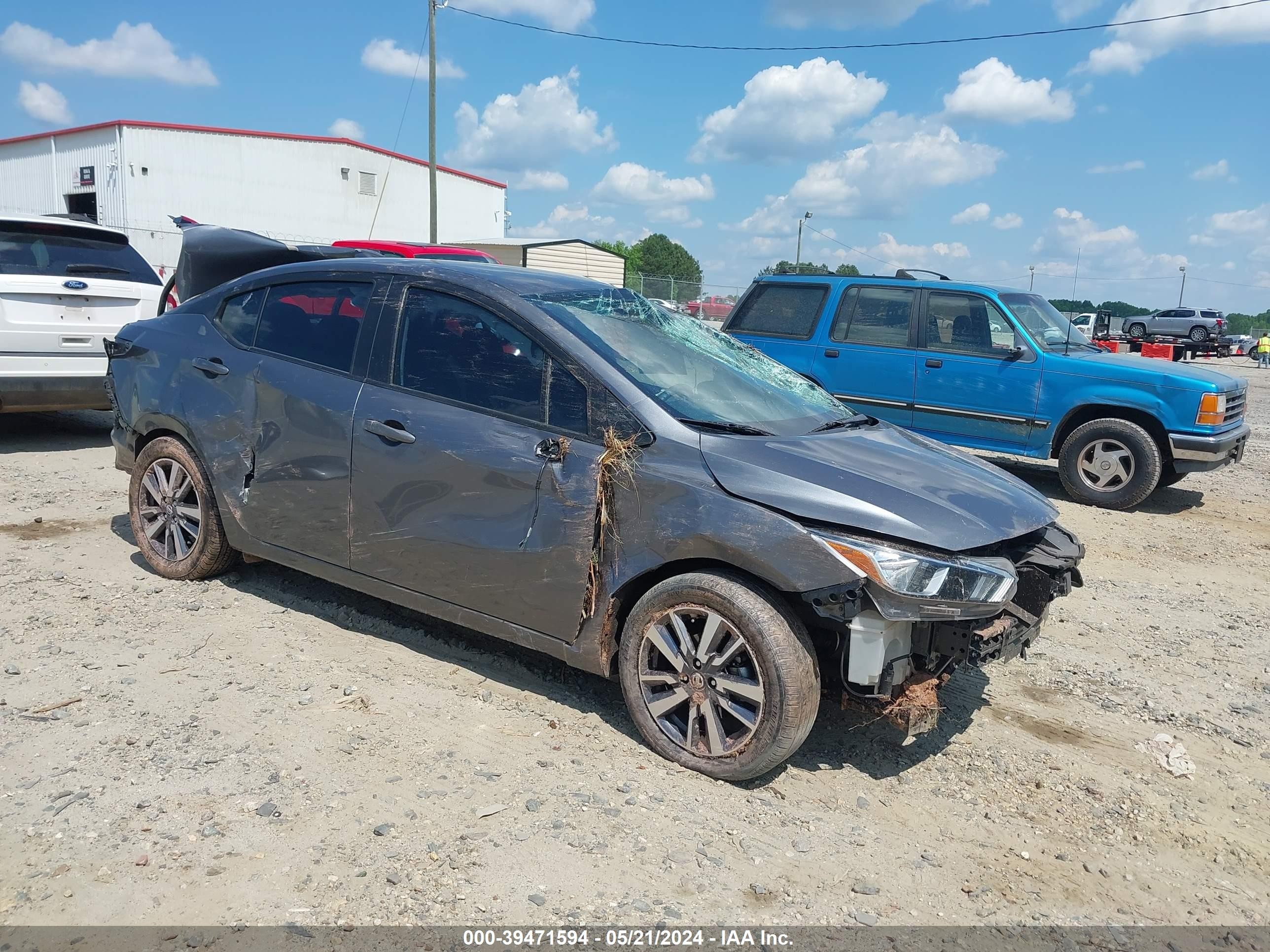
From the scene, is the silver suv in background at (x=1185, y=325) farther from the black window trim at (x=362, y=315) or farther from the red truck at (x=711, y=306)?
the black window trim at (x=362, y=315)

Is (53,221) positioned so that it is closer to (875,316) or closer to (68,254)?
(68,254)

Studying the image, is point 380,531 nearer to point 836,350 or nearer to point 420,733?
point 420,733

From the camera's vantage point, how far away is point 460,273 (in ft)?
13.2

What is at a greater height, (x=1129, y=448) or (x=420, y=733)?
(x=1129, y=448)

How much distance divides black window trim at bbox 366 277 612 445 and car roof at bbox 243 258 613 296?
0.05 meters

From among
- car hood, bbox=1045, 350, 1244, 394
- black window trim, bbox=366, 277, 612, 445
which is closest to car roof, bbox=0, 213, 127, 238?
black window trim, bbox=366, 277, 612, 445

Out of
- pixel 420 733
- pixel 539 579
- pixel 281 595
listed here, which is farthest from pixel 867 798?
pixel 281 595

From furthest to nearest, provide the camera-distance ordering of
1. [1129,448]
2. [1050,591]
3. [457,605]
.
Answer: [1129,448] → [457,605] → [1050,591]

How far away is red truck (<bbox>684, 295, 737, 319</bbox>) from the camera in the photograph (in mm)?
36094

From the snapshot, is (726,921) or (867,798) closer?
(726,921)

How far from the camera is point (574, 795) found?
316cm

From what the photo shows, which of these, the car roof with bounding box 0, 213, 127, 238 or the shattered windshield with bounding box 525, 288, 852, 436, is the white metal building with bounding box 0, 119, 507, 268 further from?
the shattered windshield with bounding box 525, 288, 852, 436

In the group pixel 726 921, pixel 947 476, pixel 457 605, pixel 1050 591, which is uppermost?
pixel 947 476

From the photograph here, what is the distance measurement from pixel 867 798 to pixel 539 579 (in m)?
1.41
